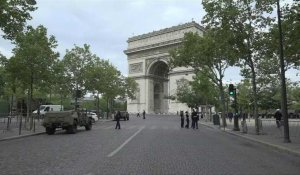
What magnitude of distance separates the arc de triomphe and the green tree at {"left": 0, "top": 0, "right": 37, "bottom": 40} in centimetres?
6890

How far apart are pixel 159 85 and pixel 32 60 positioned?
247 feet

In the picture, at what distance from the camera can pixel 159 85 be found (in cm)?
10494

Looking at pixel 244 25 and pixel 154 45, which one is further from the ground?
pixel 154 45

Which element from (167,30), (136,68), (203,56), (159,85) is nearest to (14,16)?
(203,56)

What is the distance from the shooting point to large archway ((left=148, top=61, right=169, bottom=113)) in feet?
326

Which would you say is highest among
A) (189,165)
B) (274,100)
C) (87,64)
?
(87,64)

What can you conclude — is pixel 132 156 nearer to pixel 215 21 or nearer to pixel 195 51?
pixel 215 21

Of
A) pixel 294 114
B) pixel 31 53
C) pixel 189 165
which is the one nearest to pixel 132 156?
pixel 189 165

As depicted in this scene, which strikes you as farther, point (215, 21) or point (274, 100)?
point (274, 100)

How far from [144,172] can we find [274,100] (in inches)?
2466

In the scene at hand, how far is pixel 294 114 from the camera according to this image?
77312mm

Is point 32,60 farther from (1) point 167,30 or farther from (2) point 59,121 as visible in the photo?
(1) point 167,30

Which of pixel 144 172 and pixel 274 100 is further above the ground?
pixel 274 100

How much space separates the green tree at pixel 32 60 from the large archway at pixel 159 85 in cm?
6640
